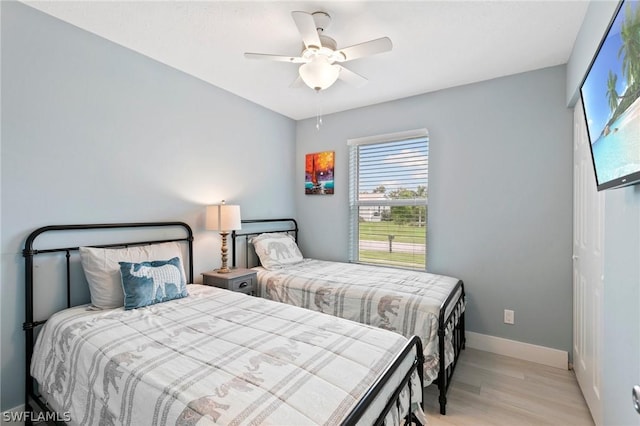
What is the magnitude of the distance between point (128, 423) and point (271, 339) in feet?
2.07

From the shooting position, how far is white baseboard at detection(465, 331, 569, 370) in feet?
8.33

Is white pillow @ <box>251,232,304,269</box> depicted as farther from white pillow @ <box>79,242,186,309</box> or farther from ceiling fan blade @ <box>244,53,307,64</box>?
ceiling fan blade @ <box>244,53,307,64</box>

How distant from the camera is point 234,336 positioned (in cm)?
152

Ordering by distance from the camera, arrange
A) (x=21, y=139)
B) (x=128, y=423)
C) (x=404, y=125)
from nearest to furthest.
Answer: (x=128, y=423), (x=21, y=139), (x=404, y=125)

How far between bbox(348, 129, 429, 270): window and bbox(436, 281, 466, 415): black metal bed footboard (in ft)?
2.10

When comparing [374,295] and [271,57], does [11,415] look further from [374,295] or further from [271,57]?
[271,57]

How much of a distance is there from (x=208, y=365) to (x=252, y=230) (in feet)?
7.72

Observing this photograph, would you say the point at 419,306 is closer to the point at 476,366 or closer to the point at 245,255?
the point at 476,366

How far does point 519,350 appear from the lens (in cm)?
270

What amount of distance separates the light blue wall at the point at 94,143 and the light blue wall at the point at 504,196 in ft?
7.03

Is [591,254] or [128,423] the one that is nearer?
[128,423]

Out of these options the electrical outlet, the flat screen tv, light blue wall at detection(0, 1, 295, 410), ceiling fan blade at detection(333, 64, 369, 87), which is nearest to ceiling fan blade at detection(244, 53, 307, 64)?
ceiling fan blade at detection(333, 64, 369, 87)

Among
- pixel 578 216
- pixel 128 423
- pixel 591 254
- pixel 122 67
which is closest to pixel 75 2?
pixel 122 67

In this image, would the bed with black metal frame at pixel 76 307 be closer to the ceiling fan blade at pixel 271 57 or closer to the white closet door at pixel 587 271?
the white closet door at pixel 587 271
